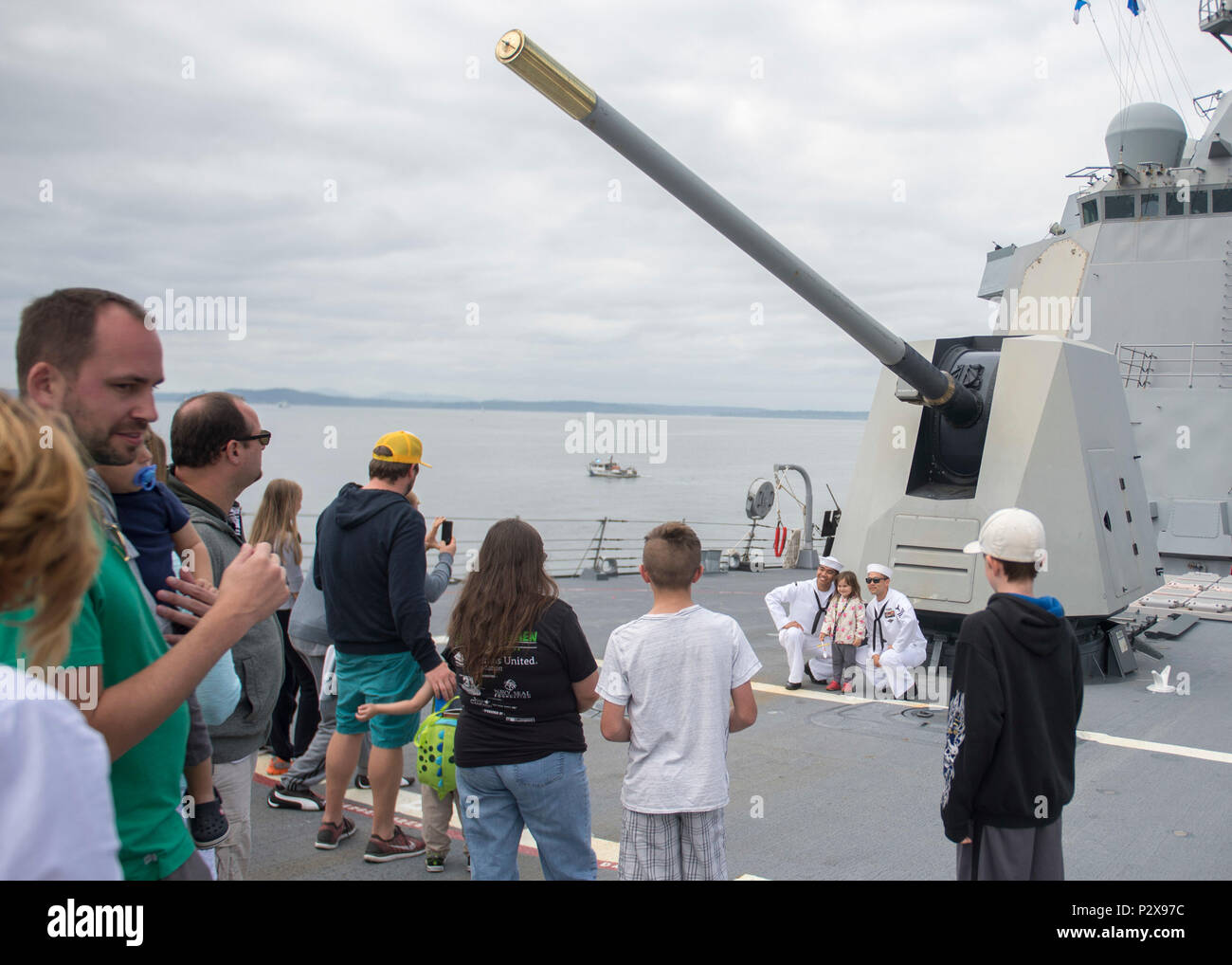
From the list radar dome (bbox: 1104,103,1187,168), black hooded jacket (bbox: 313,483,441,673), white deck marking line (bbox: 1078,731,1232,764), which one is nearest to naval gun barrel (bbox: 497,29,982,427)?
black hooded jacket (bbox: 313,483,441,673)

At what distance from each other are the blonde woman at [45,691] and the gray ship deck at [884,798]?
2.91 m

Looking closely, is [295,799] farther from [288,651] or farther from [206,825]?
[206,825]

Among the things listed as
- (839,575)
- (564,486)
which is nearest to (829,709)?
(839,575)

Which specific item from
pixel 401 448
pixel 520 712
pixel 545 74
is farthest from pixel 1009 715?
pixel 545 74

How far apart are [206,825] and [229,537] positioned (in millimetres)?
860

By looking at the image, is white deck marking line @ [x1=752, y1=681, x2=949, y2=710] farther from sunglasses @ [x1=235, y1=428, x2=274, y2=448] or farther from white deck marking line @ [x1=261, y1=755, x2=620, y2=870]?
sunglasses @ [x1=235, y1=428, x2=274, y2=448]

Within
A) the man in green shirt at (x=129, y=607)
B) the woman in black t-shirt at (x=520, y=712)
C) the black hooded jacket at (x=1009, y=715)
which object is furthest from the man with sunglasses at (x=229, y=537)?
the black hooded jacket at (x=1009, y=715)

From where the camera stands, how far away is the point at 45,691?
0.94 m

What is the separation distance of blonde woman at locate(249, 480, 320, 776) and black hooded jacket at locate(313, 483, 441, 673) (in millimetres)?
875

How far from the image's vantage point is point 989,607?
2572 millimetres

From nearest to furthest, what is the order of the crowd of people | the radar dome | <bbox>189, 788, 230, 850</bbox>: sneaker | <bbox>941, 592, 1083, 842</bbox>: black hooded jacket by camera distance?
the crowd of people → <bbox>189, 788, 230, 850</bbox>: sneaker → <bbox>941, 592, 1083, 842</bbox>: black hooded jacket → the radar dome

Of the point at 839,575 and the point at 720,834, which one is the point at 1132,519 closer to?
the point at 839,575

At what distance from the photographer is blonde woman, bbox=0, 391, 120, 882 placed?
2.92 feet

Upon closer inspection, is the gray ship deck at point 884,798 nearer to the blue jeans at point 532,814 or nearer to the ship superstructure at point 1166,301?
the blue jeans at point 532,814
